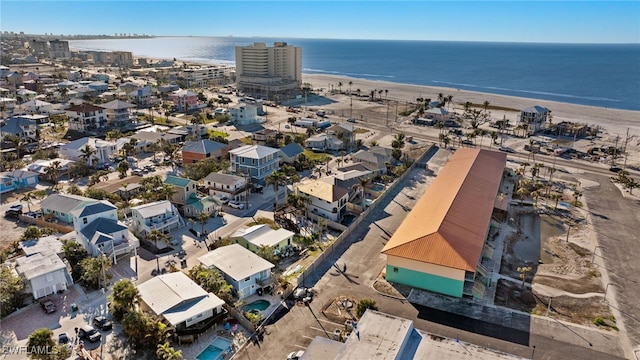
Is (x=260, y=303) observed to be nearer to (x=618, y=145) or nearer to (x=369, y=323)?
(x=369, y=323)

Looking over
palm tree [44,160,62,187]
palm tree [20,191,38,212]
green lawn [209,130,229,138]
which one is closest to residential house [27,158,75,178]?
palm tree [44,160,62,187]

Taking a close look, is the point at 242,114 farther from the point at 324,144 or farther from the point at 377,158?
the point at 377,158

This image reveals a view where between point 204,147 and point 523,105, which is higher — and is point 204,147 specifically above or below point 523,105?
below

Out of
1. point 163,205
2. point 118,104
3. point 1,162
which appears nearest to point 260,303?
point 163,205

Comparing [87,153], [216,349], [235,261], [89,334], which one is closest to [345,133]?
[87,153]

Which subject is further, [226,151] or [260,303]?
[226,151]

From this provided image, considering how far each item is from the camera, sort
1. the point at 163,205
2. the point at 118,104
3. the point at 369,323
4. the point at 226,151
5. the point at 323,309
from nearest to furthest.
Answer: the point at 369,323
the point at 323,309
the point at 163,205
the point at 226,151
the point at 118,104
